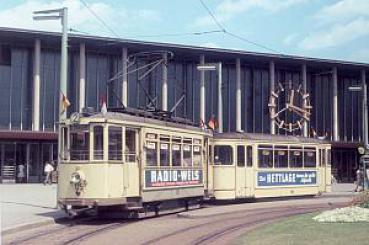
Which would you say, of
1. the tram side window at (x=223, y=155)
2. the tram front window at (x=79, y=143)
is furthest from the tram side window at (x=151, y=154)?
the tram side window at (x=223, y=155)

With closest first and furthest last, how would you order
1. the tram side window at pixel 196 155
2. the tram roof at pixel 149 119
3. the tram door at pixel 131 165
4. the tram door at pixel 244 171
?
1. the tram roof at pixel 149 119
2. the tram door at pixel 131 165
3. the tram side window at pixel 196 155
4. the tram door at pixel 244 171

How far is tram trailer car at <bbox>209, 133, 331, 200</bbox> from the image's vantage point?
25.8 m

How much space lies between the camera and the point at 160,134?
20453mm

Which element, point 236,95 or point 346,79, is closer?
point 236,95

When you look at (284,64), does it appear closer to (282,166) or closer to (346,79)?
(346,79)

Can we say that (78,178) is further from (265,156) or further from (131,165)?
(265,156)

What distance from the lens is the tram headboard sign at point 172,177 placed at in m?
19.7

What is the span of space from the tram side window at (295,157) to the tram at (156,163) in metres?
Answer: 0.09

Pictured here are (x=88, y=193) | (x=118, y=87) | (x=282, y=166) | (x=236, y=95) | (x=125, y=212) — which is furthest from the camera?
(x=236, y=95)

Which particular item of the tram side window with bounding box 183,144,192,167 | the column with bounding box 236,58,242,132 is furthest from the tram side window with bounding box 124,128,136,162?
the column with bounding box 236,58,242,132

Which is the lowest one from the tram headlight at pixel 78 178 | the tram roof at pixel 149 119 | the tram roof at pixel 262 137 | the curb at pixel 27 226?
the curb at pixel 27 226

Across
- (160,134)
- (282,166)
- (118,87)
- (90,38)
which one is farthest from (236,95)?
(160,134)

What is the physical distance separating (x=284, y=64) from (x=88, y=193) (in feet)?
147

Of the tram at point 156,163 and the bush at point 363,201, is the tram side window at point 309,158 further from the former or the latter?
the bush at point 363,201
